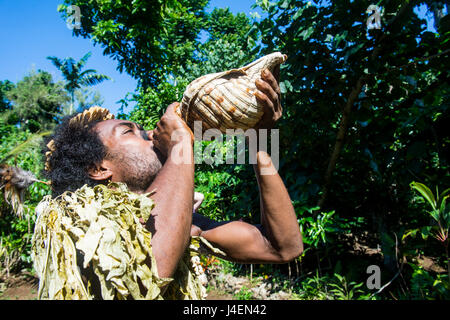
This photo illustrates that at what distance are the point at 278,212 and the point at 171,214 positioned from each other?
48 cm

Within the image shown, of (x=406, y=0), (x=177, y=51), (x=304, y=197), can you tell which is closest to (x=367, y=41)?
(x=406, y=0)

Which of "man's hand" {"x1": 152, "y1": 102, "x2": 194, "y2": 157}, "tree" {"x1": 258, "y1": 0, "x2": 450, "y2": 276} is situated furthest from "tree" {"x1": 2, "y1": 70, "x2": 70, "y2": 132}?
"man's hand" {"x1": 152, "y1": 102, "x2": 194, "y2": 157}

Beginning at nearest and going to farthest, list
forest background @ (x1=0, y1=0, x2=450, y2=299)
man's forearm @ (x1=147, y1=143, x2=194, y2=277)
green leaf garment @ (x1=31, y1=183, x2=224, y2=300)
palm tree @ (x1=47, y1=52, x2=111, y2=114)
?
green leaf garment @ (x1=31, y1=183, x2=224, y2=300) < man's forearm @ (x1=147, y1=143, x2=194, y2=277) < forest background @ (x1=0, y1=0, x2=450, y2=299) < palm tree @ (x1=47, y1=52, x2=111, y2=114)

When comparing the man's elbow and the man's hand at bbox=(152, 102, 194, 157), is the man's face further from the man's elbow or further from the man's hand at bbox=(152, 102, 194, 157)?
the man's elbow

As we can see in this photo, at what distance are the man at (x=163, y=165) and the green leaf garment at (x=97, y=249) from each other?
0.23 meters

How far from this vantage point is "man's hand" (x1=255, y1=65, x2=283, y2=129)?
3.56ft

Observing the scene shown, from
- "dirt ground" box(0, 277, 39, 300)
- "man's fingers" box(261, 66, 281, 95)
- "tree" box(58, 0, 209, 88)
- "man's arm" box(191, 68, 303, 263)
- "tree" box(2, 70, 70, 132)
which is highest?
"tree" box(2, 70, 70, 132)

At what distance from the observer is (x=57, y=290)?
2.44 ft

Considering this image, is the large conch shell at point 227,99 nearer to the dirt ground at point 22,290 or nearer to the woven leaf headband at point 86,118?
the woven leaf headband at point 86,118

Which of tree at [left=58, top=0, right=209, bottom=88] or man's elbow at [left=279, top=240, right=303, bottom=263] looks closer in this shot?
man's elbow at [left=279, top=240, right=303, bottom=263]

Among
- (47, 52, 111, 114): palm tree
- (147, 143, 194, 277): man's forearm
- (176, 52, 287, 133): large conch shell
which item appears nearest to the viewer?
(147, 143, 194, 277): man's forearm

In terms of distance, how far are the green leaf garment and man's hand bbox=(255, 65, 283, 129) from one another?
52cm

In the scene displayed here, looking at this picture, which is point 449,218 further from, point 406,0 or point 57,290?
point 57,290

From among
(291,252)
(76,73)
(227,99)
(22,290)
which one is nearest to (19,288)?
(22,290)
